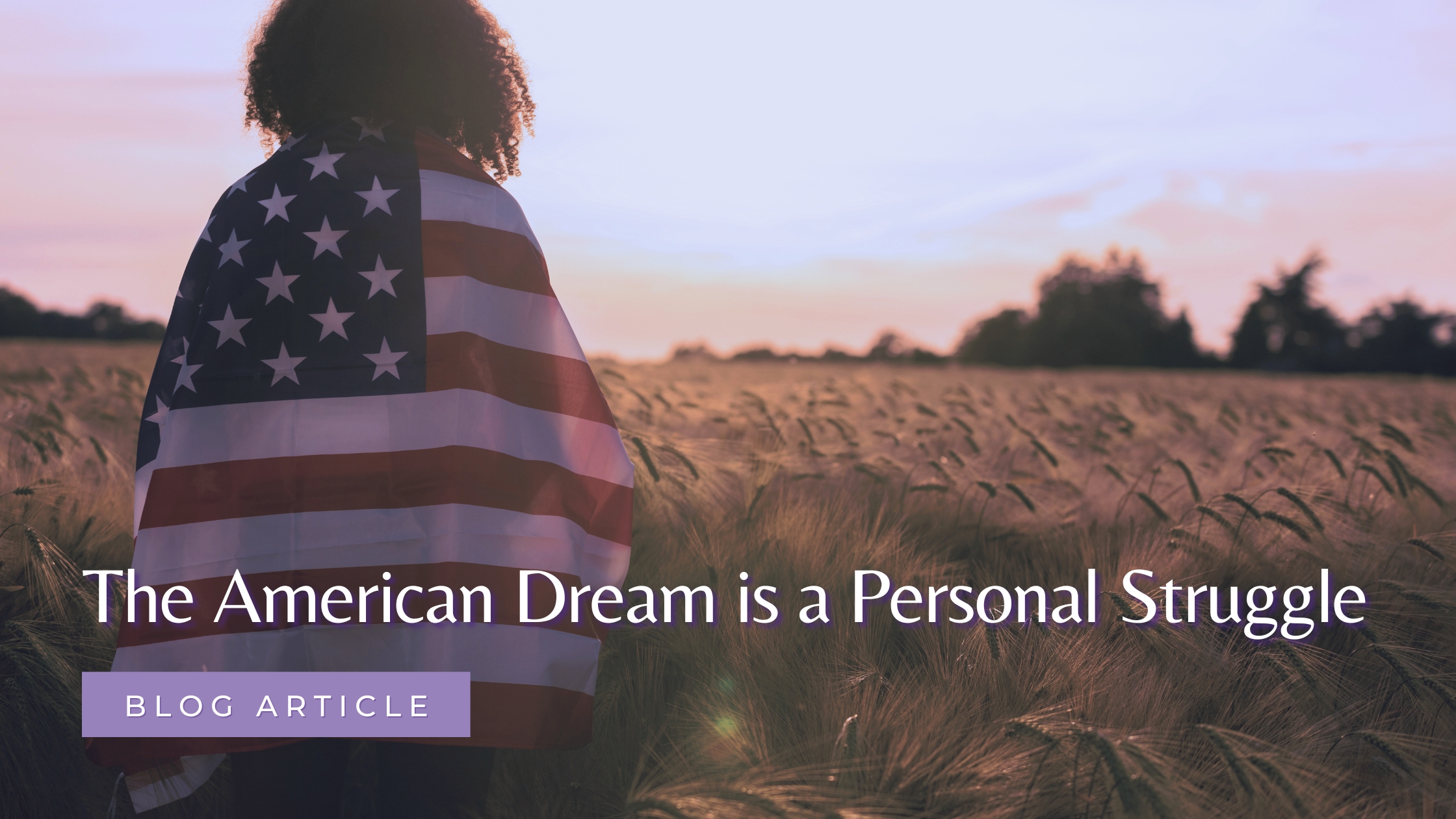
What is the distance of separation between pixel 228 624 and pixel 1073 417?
6.38m

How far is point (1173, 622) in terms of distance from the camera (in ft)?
7.48

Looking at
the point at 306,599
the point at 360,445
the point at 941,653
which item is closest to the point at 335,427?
the point at 360,445

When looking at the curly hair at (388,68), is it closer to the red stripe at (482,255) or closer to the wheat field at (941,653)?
the red stripe at (482,255)

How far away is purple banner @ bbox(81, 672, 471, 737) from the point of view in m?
1.42

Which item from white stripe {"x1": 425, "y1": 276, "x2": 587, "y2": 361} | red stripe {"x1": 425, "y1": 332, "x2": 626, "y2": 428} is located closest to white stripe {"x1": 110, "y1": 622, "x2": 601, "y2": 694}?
red stripe {"x1": 425, "y1": 332, "x2": 626, "y2": 428}

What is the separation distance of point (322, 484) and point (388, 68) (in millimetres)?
849

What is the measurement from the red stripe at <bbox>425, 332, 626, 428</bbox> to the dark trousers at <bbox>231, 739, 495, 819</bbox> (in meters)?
0.65

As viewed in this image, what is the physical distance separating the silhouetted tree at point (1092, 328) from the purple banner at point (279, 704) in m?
63.2

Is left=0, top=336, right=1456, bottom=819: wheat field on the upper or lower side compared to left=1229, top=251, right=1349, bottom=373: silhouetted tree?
lower

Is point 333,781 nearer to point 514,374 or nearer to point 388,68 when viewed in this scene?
Answer: point 514,374

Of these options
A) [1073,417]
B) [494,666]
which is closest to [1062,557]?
[494,666]

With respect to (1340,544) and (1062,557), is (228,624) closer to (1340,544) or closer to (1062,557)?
(1062,557)

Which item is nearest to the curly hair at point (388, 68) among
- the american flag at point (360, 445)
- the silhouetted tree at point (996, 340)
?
the american flag at point (360, 445)

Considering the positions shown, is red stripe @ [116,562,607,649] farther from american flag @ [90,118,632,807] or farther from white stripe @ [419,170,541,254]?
white stripe @ [419,170,541,254]
